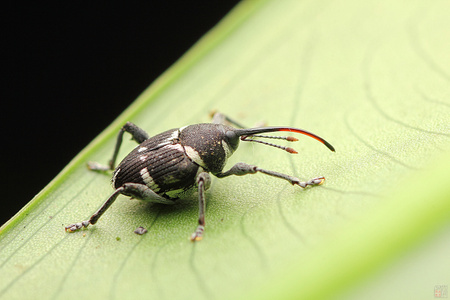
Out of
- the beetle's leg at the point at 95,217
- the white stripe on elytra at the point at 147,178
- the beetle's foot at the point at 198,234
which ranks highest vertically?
the beetle's leg at the point at 95,217

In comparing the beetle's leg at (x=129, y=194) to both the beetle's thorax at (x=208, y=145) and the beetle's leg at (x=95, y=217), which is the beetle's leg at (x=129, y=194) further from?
the beetle's thorax at (x=208, y=145)

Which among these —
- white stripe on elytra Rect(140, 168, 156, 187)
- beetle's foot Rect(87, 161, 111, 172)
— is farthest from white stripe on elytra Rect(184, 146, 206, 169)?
beetle's foot Rect(87, 161, 111, 172)

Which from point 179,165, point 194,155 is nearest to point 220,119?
point 194,155

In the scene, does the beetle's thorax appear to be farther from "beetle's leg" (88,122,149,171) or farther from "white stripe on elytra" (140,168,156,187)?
"beetle's leg" (88,122,149,171)

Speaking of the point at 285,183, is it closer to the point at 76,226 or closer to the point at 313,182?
the point at 313,182

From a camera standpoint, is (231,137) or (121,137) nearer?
(231,137)

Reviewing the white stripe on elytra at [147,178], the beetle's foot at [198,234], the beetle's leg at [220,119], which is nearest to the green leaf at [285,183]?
the beetle's foot at [198,234]
